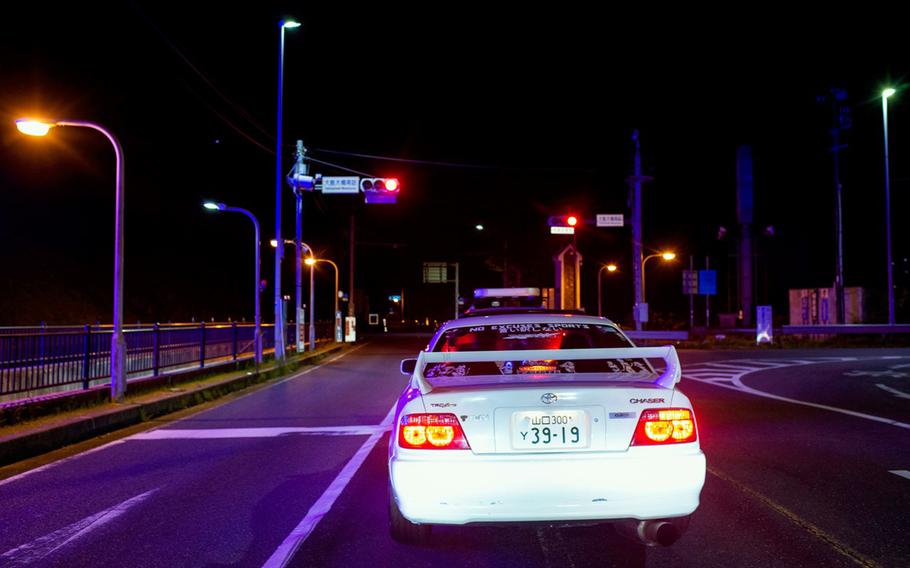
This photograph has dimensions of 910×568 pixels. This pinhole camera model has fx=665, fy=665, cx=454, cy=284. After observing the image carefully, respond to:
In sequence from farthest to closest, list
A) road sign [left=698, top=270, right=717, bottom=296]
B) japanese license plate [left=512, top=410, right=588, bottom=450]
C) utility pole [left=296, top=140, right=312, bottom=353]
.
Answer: road sign [left=698, top=270, right=717, bottom=296]
utility pole [left=296, top=140, right=312, bottom=353]
japanese license plate [left=512, top=410, right=588, bottom=450]

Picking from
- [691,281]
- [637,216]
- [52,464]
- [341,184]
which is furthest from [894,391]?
[691,281]

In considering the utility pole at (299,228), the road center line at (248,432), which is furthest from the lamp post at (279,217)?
the road center line at (248,432)

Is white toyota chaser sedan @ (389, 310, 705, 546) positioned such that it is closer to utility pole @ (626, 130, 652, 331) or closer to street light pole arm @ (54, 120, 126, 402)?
street light pole arm @ (54, 120, 126, 402)

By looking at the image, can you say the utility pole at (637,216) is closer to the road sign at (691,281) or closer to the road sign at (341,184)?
the road sign at (691,281)

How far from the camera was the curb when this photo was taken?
25.5 ft

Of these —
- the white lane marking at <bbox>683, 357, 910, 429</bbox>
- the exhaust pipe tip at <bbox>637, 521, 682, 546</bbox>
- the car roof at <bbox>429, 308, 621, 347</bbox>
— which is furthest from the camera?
the white lane marking at <bbox>683, 357, 910, 429</bbox>

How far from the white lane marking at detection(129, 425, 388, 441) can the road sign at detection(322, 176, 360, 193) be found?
11697 millimetres

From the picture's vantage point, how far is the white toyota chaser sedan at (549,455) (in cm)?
368

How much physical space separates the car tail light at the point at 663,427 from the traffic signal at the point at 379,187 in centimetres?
1670

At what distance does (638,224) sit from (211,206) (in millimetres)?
16961

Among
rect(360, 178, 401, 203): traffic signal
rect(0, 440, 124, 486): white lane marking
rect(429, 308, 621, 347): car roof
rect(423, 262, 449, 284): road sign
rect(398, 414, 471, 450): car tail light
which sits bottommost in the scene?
rect(0, 440, 124, 486): white lane marking

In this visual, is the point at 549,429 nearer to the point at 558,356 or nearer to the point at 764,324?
the point at 558,356

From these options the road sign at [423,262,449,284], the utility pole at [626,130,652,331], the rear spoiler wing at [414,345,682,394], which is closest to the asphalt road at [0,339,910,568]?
the rear spoiler wing at [414,345,682,394]

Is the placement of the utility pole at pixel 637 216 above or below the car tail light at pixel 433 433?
above
